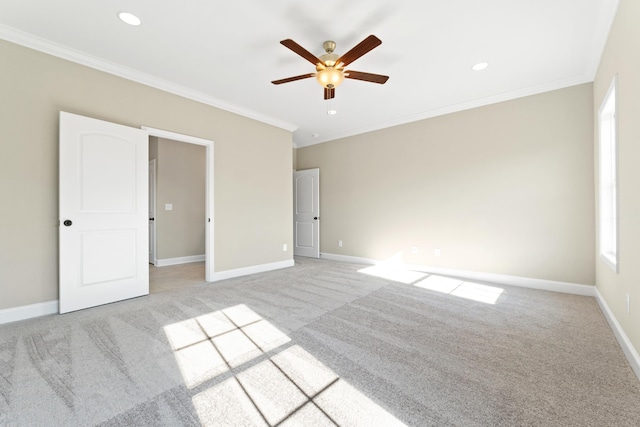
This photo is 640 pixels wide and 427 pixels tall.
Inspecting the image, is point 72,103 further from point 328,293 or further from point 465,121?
point 465,121

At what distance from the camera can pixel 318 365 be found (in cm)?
179

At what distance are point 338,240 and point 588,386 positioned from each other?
14.8 feet

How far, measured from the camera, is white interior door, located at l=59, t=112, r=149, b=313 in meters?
2.74

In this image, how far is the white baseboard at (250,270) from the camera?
4.08 meters

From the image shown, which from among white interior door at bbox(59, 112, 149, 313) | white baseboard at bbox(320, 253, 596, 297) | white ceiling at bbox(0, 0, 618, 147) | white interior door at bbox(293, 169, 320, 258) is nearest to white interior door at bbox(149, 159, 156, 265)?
white interior door at bbox(59, 112, 149, 313)

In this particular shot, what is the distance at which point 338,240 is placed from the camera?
591 cm

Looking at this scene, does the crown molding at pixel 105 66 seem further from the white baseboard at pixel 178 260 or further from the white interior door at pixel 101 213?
the white baseboard at pixel 178 260

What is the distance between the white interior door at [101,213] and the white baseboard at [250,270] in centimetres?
99

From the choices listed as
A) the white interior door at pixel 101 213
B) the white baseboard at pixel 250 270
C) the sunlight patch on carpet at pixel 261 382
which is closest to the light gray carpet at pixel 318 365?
the sunlight patch on carpet at pixel 261 382

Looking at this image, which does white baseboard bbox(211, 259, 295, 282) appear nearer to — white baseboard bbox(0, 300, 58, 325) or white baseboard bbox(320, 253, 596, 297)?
white baseboard bbox(0, 300, 58, 325)

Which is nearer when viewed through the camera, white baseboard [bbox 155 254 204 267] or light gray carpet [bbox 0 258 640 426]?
light gray carpet [bbox 0 258 640 426]

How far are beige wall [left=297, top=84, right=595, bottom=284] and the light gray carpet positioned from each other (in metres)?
0.87

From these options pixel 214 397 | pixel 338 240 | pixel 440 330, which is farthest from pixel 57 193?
pixel 338 240

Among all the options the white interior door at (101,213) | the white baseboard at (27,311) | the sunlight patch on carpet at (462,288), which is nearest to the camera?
the white baseboard at (27,311)
